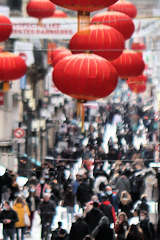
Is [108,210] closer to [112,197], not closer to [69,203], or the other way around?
[112,197]

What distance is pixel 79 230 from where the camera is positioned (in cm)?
1259

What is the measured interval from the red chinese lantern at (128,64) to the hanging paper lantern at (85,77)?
411 cm

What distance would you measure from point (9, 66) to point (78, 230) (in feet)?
10.7

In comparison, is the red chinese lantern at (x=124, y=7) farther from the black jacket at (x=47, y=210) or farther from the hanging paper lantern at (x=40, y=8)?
the black jacket at (x=47, y=210)

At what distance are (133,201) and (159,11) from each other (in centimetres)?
1388

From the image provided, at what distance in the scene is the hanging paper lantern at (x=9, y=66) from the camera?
42.7 ft

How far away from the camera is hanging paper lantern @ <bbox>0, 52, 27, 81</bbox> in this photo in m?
13.0

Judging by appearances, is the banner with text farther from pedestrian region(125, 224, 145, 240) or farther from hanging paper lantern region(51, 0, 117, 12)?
hanging paper lantern region(51, 0, 117, 12)

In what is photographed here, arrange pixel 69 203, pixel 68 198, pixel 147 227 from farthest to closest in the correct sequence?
1. pixel 69 203
2. pixel 68 198
3. pixel 147 227

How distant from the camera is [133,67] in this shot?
14.2 meters

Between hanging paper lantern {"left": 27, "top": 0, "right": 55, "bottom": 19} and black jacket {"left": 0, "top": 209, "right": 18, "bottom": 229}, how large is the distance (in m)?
6.31

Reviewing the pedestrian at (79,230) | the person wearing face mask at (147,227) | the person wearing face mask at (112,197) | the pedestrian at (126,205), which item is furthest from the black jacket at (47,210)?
the person wearing face mask at (147,227)

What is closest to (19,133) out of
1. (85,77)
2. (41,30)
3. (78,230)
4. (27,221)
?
(41,30)

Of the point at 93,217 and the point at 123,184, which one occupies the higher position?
the point at 123,184
